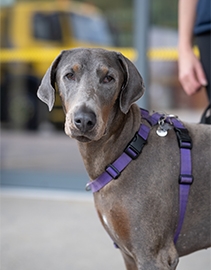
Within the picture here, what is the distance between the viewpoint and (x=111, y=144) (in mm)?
2674

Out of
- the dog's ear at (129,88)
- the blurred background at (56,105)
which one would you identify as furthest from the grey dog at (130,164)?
the blurred background at (56,105)

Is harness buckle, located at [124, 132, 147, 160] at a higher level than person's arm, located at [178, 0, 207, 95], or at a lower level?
lower

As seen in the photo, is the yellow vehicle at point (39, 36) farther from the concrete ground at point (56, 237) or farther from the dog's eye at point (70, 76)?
the dog's eye at point (70, 76)

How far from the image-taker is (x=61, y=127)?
658 centimetres

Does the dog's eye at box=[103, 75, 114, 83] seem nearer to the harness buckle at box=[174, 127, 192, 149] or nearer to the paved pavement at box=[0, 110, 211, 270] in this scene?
the harness buckle at box=[174, 127, 192, 149]

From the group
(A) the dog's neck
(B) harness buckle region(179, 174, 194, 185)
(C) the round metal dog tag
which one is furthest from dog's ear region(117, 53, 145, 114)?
(B) harness buckle region(179, 174, 194, 185)

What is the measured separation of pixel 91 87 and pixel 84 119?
0.21 meters

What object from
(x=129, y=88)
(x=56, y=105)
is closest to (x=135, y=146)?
(x=129, y=88)

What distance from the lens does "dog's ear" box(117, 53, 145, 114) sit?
2555 millimetres

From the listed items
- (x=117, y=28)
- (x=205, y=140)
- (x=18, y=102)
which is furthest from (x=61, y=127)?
(x=205, y=140)

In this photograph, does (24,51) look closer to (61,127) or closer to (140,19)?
(61,127)

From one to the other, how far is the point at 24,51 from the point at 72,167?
1573 mm

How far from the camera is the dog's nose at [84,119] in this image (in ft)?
7.65

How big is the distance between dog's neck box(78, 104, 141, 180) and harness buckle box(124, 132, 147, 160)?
0.11ft
